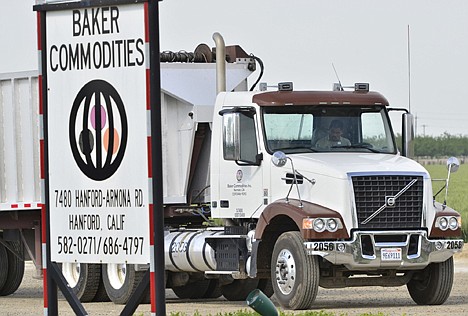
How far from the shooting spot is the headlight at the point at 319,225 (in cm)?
1680

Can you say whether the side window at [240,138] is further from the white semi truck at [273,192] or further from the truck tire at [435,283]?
the truck tire at [435,283]

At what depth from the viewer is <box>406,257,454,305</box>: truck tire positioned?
17844 mm

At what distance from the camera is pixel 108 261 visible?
834 centimetres

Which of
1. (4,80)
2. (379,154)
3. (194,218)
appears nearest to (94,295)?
(194,218)

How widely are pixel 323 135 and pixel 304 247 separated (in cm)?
185

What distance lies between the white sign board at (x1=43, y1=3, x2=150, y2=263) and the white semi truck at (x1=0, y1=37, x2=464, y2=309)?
841cm

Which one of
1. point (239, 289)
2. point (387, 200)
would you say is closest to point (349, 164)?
point (387, 200)

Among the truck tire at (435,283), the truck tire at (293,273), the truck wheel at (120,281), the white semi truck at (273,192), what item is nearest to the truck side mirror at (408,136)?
the white semi truck at (273,192)

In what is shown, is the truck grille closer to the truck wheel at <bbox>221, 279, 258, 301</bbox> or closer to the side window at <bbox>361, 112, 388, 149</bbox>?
the side window at <bbox>361, 112, 388, 149</bbox>

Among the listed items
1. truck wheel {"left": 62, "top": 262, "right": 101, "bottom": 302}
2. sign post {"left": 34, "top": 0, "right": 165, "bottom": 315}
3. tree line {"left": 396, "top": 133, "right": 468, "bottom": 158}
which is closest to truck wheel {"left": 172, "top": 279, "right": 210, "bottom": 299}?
truck wheel {"left": 62, "top": 262, "right": 101, "bottom": 302}

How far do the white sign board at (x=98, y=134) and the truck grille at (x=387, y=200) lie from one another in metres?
8.78

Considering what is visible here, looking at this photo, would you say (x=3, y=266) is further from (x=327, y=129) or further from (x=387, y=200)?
(x=387, y=200)

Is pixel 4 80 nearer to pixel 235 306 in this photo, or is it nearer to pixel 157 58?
pixel 235 306

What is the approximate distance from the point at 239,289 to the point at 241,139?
343 centimetres
